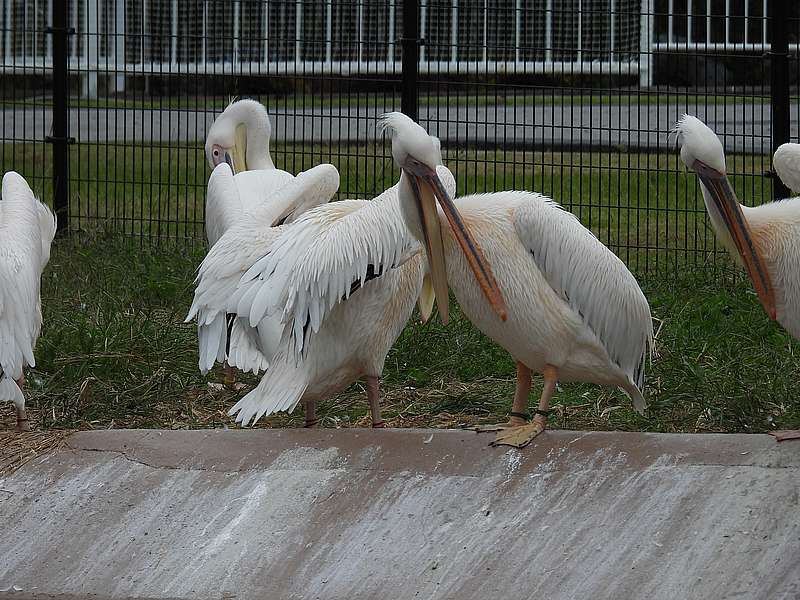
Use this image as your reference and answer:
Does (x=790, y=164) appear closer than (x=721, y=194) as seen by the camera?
No

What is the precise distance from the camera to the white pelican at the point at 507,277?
3.62 metres

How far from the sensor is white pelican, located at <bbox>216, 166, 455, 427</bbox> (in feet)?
12.5

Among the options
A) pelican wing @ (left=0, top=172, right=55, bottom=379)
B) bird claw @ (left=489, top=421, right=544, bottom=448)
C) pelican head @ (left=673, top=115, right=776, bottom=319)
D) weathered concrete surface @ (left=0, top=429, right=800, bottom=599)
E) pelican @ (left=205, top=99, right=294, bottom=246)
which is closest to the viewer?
weathered concrete surface @ (left=0, top=429, right=800, bottom=599)

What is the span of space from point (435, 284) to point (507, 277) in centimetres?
21

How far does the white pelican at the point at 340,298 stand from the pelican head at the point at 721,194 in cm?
73

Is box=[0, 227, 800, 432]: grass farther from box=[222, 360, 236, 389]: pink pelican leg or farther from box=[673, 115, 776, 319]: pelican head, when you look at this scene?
box=[673, 115, 776, 319]: pelican head

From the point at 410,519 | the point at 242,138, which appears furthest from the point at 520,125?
the point at 410,519

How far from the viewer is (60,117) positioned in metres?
7.25

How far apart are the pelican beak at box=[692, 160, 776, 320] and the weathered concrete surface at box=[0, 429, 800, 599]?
18.1 inches

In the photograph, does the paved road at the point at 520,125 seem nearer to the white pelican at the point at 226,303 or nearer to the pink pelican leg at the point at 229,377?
the pink pelican leg at the point at 229,377

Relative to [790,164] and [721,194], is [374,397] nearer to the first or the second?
[721,194]

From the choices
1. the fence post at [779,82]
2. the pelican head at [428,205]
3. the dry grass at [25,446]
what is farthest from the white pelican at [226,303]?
the fence post at [779,82]

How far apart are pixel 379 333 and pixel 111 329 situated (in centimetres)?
157

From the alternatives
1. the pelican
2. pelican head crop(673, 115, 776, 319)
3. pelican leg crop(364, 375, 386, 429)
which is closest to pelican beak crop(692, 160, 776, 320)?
pelican head crop(673, 115, 776, 319)
